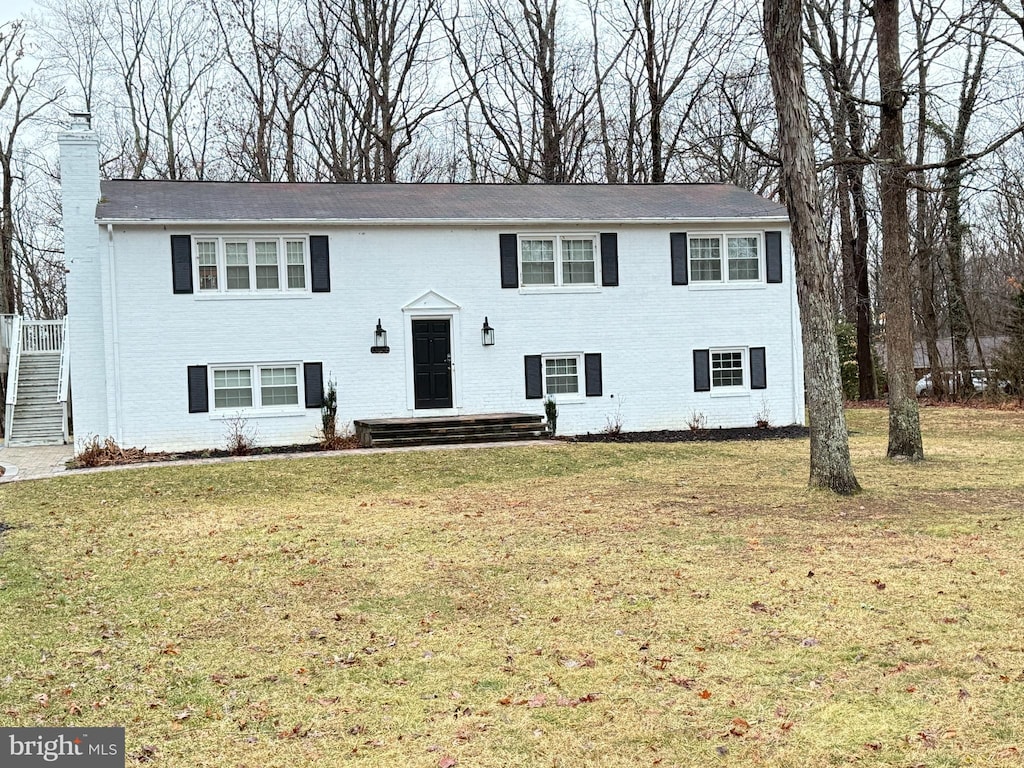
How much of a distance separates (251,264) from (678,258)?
8.57 metres

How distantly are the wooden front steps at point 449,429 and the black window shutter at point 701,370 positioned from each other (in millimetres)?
3516

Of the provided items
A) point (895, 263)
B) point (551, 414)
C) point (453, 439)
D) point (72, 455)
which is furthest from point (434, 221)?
point (895, 263)

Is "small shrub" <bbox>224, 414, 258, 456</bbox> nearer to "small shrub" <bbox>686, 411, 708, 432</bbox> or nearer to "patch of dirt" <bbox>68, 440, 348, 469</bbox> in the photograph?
"patch of dirt" <bbox>68, 440, 348, 469</bbox>

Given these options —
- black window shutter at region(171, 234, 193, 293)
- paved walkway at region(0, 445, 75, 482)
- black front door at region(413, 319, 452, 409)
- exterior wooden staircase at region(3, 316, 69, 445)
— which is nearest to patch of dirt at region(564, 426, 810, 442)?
black front door at region(413, 319, 452, 409)

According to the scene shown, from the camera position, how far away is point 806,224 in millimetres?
10781

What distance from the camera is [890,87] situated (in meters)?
13.4

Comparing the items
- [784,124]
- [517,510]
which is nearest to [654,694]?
[517,510]

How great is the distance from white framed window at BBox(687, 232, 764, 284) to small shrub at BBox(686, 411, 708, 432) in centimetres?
276

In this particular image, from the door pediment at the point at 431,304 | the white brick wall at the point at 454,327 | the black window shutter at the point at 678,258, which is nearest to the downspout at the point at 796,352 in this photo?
the white brick wall at the point at 454,327

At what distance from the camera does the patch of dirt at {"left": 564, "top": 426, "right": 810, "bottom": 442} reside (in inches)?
750

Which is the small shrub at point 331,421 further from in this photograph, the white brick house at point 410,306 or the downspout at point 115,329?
the downspout at point 115,329

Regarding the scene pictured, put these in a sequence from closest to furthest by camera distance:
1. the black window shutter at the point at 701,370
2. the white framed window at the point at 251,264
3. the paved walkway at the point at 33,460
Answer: the paved walkway at the point at 33,460 → the white framed window at the point at 251,264 → the black window shutter at the point at 701,370

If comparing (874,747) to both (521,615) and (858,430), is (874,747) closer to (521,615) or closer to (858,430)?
(521,615)

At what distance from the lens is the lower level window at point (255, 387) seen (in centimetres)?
1855
